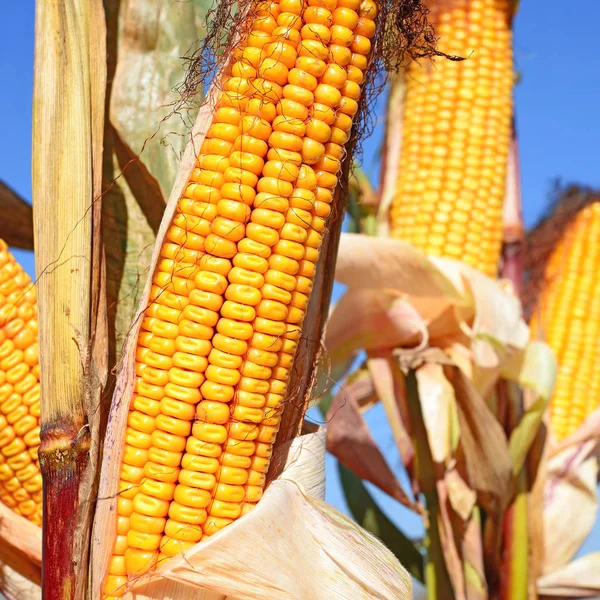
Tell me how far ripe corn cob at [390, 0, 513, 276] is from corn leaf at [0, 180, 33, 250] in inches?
45.1

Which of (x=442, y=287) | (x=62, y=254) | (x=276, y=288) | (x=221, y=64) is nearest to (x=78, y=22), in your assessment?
(x=221, y=64)

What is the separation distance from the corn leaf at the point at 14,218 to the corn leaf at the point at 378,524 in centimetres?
133

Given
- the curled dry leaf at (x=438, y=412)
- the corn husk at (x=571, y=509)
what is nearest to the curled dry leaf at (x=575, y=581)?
the corn husk at (x=571, y=509)

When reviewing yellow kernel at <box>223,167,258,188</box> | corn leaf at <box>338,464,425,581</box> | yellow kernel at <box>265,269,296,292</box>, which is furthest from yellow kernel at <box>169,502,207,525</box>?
corn leaf at <box>338,464,425,581</box>

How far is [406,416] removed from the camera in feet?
7.65

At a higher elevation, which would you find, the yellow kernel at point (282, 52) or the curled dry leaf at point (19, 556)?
the yellow kernel at point (282, 52)

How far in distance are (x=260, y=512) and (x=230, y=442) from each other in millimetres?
97

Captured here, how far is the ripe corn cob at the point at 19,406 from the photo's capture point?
1.20m

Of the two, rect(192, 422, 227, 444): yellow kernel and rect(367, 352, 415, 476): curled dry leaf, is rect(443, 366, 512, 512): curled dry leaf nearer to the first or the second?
rect(367, 352, 415, 476): curled dry leaf

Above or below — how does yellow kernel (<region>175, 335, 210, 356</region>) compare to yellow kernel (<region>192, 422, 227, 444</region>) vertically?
above

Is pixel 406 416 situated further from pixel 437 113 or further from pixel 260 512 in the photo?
pixel 260 512

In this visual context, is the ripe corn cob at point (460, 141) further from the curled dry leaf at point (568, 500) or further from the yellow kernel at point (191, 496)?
the yellow kernel at point (191, 496)

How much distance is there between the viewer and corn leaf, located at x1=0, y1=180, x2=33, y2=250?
1663 millimetres

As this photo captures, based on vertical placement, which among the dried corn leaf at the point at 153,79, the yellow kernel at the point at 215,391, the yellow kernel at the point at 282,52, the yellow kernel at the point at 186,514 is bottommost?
the yellow kernel at the point at 186,514
